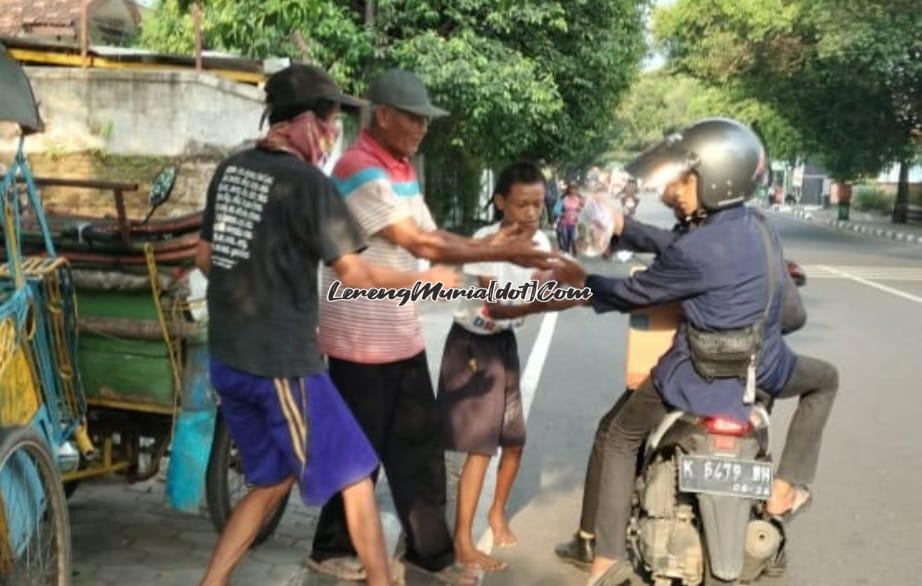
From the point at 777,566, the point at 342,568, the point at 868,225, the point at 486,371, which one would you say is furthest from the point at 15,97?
the point at 868,225

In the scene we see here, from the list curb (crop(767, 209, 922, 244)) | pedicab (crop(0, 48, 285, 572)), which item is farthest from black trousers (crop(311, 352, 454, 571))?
curb (crop(767, 209, 922, 244))

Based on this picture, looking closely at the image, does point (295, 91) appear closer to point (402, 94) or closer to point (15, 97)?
point (402, 94)

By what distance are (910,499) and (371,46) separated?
8.97 meters

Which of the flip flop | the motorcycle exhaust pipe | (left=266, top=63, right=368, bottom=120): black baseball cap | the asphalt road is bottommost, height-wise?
the asphalt road

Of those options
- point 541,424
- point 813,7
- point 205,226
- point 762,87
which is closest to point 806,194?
point 762,87

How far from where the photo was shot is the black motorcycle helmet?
10.3ft

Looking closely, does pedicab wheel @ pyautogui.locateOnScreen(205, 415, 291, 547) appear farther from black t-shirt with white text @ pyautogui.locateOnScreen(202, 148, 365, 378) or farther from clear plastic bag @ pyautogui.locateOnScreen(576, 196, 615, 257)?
clear plastic bag @ pyautogui.locateOnScreen(576, 196, 615, 257)

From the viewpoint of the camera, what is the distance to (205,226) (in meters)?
3.11

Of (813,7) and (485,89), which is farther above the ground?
(813,7)

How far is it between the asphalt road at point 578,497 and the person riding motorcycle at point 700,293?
63 centimetres

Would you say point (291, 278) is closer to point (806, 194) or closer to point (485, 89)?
point (485, 89)

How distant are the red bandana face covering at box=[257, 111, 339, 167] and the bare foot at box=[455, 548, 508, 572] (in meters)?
1.62

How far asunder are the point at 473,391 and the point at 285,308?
Answer: 1.12m

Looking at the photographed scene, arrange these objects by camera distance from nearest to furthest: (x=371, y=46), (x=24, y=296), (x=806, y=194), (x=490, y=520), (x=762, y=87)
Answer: (x=24, y=296) → (x=490, y=520) → (x=371, y=46) → (x=762, y=87) → (x=806, y=194)
